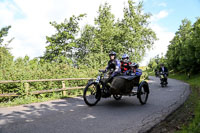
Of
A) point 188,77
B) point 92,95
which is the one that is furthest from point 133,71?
point 188,77

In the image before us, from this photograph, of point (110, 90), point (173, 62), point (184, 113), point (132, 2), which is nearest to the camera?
point (184, 113)

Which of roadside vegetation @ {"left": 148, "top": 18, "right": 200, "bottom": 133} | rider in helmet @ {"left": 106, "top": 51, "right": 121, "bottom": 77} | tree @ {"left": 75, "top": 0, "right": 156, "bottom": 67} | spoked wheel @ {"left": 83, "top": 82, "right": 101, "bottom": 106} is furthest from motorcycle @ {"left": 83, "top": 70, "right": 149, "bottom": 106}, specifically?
tree @ {"left": 75, "top": 0, "right": 156, "bottom": 67}

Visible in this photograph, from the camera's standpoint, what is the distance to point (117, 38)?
107 feet

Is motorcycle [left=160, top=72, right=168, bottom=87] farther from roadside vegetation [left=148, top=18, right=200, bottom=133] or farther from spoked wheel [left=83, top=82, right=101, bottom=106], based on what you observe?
spoked wheel [left=83, top=82, right=101, bottom=106]

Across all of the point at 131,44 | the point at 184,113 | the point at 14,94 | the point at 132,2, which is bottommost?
the point at 184,113

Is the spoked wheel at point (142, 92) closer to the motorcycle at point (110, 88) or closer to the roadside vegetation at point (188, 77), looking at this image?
the motorcycle at point (110, 88)

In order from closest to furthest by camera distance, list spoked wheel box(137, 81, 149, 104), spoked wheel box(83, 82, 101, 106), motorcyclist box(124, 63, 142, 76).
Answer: spoked wheel box(83, 82, 101, 106) < spoked wheel box(137, 81, 149, 104) < motorcyclist box(124, 63, 142, 76)

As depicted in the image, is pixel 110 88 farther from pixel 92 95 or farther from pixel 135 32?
pixel 135 32

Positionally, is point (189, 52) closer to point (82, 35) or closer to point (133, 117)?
point (82, 35)

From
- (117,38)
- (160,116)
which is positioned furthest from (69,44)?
(160,116)

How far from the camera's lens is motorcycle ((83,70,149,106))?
239 inches

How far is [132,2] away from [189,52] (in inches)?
630

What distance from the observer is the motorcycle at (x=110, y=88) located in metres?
6.07

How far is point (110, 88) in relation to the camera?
19.9 ft
